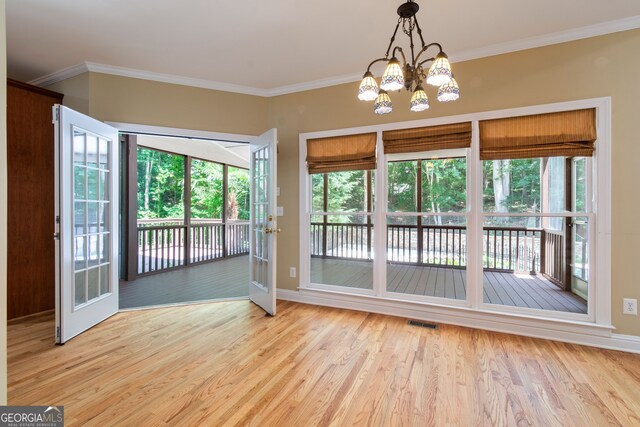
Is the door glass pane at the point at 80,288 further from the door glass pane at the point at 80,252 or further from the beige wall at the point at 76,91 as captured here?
the beige wall at the point at 76,91

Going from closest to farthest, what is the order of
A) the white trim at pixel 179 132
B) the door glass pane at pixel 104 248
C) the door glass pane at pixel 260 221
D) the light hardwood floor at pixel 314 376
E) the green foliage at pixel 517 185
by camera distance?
1. the light hardwood floor at pixel 314 376
2. the green foliage at pixel 517 185
3. the door glass pane at pixel 104 248
4. the white trim at pixel 179 132
5. the door glass pane at pixel 260 221

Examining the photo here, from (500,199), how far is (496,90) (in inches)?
42.1

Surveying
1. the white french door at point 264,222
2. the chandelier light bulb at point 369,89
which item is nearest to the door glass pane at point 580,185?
the chandelier light bulb at point 369,89

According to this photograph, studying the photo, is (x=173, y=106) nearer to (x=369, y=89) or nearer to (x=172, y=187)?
(x=369, y=89)

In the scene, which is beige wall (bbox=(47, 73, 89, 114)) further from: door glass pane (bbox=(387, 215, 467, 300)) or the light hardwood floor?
door glass pane (bbox=(387, 215, 467, 300))

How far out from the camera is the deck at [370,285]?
2877 mm

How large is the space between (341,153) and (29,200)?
3.48m

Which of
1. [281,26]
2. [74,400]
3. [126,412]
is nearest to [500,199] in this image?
[281,26]

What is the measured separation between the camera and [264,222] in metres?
3.45

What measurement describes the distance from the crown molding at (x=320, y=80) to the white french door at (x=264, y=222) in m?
0.77

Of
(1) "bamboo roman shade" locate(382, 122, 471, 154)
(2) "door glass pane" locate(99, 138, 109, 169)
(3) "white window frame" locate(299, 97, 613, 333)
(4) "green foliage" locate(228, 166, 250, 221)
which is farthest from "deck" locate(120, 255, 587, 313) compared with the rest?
(4) "green foliage" locate(228, 166, 250, 221)

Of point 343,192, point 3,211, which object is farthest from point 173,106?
point 3,211

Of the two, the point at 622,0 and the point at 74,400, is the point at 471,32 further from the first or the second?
the point at 74,400

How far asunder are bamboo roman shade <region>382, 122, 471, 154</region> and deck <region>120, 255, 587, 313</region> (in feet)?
4.46
